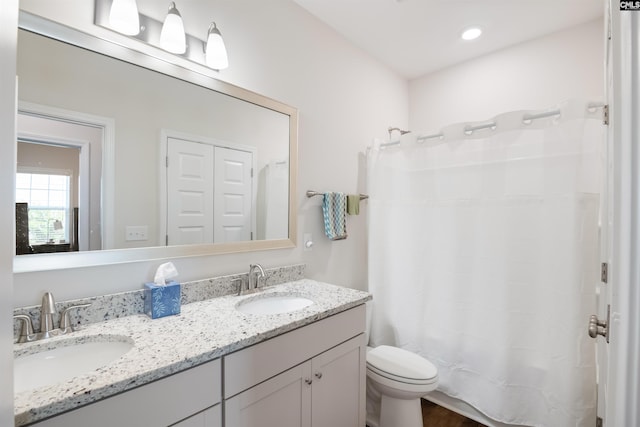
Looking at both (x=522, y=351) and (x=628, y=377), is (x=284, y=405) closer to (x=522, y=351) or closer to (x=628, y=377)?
(x=628, y=377)

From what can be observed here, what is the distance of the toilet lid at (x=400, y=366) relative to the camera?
1.60 metres

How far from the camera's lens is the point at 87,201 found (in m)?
1.14

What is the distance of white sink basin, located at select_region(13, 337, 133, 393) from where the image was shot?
87 centimetres

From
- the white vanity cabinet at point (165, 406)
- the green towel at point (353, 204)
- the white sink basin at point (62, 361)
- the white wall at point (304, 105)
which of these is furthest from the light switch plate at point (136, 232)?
the green towel at point (353, 204)

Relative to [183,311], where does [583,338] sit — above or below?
below

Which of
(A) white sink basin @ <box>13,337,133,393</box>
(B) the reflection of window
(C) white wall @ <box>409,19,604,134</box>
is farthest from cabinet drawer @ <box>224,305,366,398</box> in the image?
(C) white wall @ <box>409,19,604,134</box>

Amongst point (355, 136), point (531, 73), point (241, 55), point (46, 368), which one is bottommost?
point (46, 368)

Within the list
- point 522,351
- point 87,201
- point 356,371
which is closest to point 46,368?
point 87,201

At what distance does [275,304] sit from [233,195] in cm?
63

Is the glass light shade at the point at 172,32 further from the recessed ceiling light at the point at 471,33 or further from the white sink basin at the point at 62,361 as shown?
the recessed ceiling light at the point at 471,33

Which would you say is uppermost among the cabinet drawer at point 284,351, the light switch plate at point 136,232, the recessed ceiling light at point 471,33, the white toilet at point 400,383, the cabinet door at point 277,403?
the recessed ceiling light at point 471,33

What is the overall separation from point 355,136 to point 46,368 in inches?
83.5

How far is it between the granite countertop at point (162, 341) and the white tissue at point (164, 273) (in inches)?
5.9

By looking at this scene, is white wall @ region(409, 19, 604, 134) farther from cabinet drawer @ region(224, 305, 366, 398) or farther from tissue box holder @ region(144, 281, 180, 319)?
tissue box holder @ region(144, 281, 180, 319)
